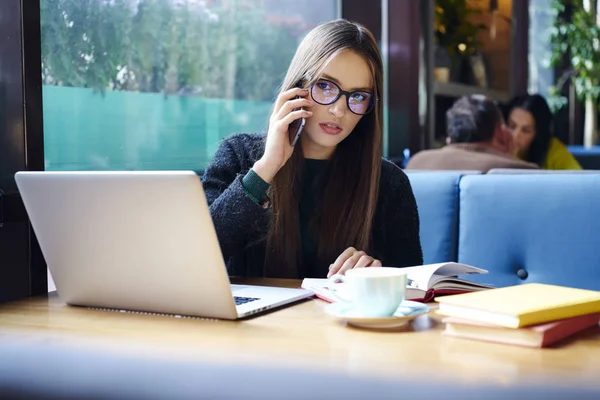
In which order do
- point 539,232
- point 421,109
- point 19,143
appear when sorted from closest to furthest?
point 19,143 < point 539,232 < point 421,109

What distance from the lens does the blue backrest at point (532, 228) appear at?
1.94 metres

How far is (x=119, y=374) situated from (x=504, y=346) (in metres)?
0.47

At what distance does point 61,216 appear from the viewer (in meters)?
1.16

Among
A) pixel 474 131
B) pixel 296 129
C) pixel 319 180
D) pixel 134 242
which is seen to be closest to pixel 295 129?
pixel 296 129

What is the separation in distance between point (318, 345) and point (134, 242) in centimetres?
33

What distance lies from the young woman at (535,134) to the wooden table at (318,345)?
3183 millimetres

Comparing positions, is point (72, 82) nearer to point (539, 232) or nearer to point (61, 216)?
point (61, 216)

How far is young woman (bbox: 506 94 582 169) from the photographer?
404 centimetres

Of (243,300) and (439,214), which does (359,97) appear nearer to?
(243,300)

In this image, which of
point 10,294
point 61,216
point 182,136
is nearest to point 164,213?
point 61,216

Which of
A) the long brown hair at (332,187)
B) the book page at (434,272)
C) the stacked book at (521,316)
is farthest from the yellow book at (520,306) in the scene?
the long brown hair at (332,187)

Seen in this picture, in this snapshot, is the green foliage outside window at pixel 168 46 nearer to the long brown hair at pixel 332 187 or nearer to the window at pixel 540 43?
the long brown hair at pixel 332 187

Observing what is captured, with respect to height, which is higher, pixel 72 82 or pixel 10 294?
pixel 72 82

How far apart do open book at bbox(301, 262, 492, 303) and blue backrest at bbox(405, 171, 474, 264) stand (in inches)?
Result: 32.8
